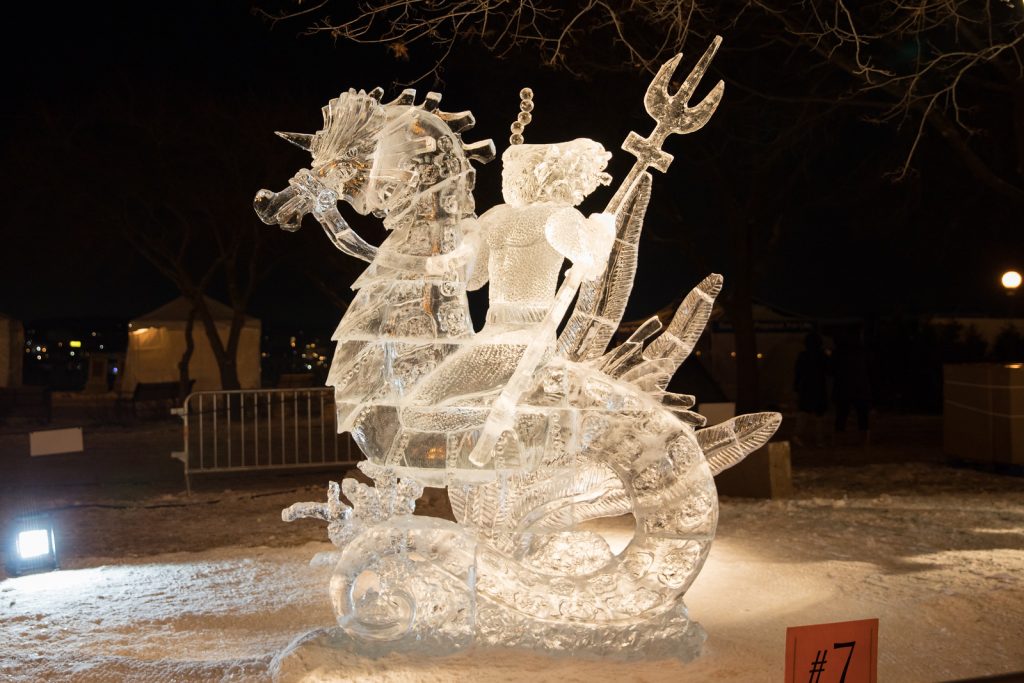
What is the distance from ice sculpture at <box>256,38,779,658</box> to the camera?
4.09m

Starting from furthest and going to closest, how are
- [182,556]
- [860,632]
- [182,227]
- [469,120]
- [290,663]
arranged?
[182,227], [182,556], [469,120], [290,663], [860,632]

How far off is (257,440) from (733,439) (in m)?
7.34

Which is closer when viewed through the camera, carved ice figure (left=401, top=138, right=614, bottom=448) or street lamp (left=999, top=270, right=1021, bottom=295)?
carved ice figure (left=401, top=138, right=614, bottom=448)

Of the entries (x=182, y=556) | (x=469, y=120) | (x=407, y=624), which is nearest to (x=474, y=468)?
(x=407, y=624)

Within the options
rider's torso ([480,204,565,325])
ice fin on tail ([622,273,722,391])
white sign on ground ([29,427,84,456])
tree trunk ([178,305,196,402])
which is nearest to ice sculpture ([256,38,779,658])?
rider's torso ([480,204,565,325])

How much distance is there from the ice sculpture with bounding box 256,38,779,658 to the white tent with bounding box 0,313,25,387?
19791 mm

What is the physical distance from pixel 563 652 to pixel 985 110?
10415mm

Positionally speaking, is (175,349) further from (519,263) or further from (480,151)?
(519,263)

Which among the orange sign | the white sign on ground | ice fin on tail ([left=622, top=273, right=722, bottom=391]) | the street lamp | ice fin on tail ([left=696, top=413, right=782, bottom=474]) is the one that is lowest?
the orange sign

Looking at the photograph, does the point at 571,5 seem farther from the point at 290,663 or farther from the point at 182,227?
the point at 182,227

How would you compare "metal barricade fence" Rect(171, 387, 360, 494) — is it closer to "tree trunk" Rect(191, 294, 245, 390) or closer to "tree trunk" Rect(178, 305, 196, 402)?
"tree trunk" Rect(191, 294, 245, 390)

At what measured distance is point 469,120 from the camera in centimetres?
428

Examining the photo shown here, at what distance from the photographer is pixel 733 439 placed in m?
4.61

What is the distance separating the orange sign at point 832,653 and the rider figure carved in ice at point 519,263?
162 cm
